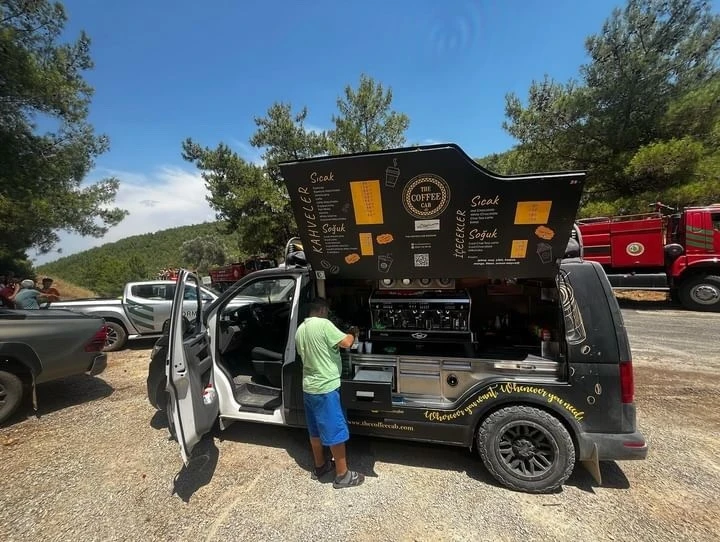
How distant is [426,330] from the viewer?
132 inches

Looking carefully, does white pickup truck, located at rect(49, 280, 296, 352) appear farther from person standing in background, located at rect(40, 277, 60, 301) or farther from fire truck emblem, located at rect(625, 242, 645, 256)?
fire truck emblem, located at rect(625, 242, 645, 256)

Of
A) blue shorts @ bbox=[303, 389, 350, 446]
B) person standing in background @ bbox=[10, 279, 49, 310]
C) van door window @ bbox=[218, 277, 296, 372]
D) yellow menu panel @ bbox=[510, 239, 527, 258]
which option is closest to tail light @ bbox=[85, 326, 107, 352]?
van door window @ bbox=[218, 277, 296, 372]

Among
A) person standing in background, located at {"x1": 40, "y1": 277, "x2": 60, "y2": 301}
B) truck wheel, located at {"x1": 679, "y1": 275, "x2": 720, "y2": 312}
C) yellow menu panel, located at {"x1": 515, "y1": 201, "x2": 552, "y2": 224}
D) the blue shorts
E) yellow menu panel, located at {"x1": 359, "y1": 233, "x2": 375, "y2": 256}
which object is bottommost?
truck wheel, located at {"x1": 679, "y1": 275, "x2": 720, "y2": 312}

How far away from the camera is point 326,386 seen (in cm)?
283

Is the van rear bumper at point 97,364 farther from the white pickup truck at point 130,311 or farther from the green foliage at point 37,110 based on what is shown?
the green foliage at point 37,110

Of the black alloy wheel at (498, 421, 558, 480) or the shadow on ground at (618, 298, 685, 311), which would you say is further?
the shadow on ground at (618, 298, 685, 311)

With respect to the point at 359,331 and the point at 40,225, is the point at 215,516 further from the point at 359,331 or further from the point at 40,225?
the point at 40,225

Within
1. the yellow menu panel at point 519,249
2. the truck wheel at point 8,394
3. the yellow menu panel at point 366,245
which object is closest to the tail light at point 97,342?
the truck wheel at point 8,394

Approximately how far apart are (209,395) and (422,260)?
2.34 meters

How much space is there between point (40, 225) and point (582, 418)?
15434 millimetres

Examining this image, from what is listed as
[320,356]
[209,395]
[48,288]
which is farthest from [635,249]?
[48,288]

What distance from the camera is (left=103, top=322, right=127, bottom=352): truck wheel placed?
783cm

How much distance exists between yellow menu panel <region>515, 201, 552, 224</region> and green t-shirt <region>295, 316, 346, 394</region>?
5.47 ft

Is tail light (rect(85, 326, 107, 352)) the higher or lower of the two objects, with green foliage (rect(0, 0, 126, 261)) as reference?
lower
